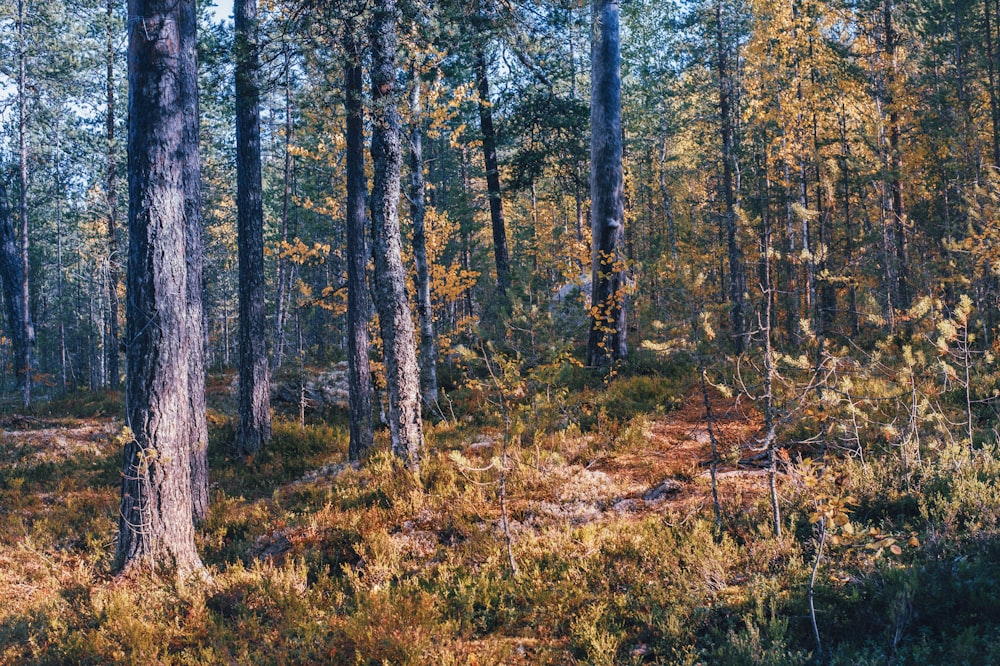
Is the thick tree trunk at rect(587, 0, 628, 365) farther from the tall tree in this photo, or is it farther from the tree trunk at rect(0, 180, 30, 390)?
the tree trunk at rect(0, 180, 30, 390)

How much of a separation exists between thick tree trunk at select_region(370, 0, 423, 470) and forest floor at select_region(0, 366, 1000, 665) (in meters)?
0.58

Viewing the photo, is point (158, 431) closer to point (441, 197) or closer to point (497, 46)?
point (497, 46)

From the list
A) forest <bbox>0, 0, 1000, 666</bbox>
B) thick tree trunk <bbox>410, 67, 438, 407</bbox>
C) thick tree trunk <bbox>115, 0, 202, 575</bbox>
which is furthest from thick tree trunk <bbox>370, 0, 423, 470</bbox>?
thick tree trunk <bbox>410, 67, 438, 407</bbox>

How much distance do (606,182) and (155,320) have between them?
→ 771 cm

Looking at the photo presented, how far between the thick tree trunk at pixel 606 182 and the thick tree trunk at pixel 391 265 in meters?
4.41

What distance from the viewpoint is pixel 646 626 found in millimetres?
4066

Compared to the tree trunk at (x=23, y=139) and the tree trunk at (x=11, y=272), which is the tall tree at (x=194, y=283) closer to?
the tree trunk at (x=23, y=139)

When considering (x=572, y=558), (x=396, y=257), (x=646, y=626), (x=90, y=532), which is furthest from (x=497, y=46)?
(x=90, y=532)

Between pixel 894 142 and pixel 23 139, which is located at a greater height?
pixel 23 139

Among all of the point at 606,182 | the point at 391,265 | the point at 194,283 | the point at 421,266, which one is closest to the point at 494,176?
the point at 606,182

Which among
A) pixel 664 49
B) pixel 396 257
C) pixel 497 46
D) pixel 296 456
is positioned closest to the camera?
pixel 396 257

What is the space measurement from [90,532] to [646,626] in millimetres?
6674

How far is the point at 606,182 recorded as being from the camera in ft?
34.9

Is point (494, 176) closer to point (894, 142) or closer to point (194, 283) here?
point (194, 283)
